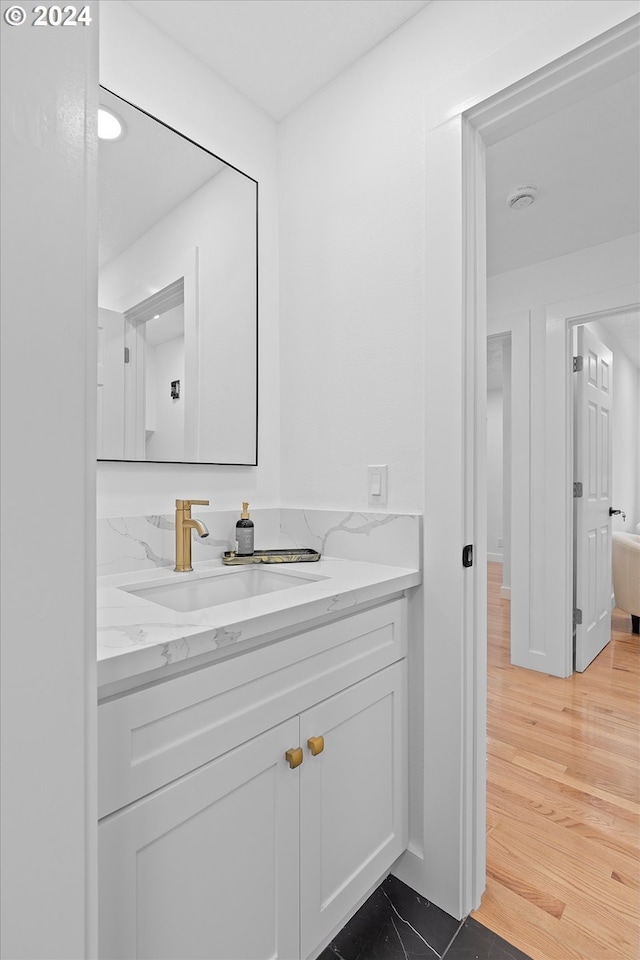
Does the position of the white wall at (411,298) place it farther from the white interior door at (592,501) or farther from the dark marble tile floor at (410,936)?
the white interior door at (592,501)

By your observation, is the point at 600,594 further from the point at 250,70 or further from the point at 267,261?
the point at 250,70

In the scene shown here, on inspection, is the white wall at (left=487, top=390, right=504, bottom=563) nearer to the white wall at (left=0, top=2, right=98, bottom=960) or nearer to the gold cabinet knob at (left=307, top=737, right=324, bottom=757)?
the gold cabinet knob at (left=307, top=737, right=324, bottom=757)

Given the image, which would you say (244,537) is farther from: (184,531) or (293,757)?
(293,757)

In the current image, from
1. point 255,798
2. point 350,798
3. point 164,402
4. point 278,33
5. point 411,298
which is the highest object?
point 278,33

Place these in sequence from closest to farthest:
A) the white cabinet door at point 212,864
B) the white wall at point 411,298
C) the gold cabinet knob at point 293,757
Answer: the white cabinet door at point 212,864, the gold cabinet knob at point 293,757, the white wall at point 411,298

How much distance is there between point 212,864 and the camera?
837 millimetres

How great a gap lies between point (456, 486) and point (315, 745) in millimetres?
682

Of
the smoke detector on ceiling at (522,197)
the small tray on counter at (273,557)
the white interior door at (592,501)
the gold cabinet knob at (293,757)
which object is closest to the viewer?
the gold cabinet knob at (293,757)

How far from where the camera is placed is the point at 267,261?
175 cm

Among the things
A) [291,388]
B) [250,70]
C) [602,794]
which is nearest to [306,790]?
[291,388]

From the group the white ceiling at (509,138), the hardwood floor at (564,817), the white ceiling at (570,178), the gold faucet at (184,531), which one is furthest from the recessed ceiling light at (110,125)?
the hardwood floor at (564,817)

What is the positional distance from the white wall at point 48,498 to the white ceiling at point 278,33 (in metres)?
→ 1.12

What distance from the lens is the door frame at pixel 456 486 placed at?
1.24 meters

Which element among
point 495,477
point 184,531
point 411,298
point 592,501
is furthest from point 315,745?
point 495,477
